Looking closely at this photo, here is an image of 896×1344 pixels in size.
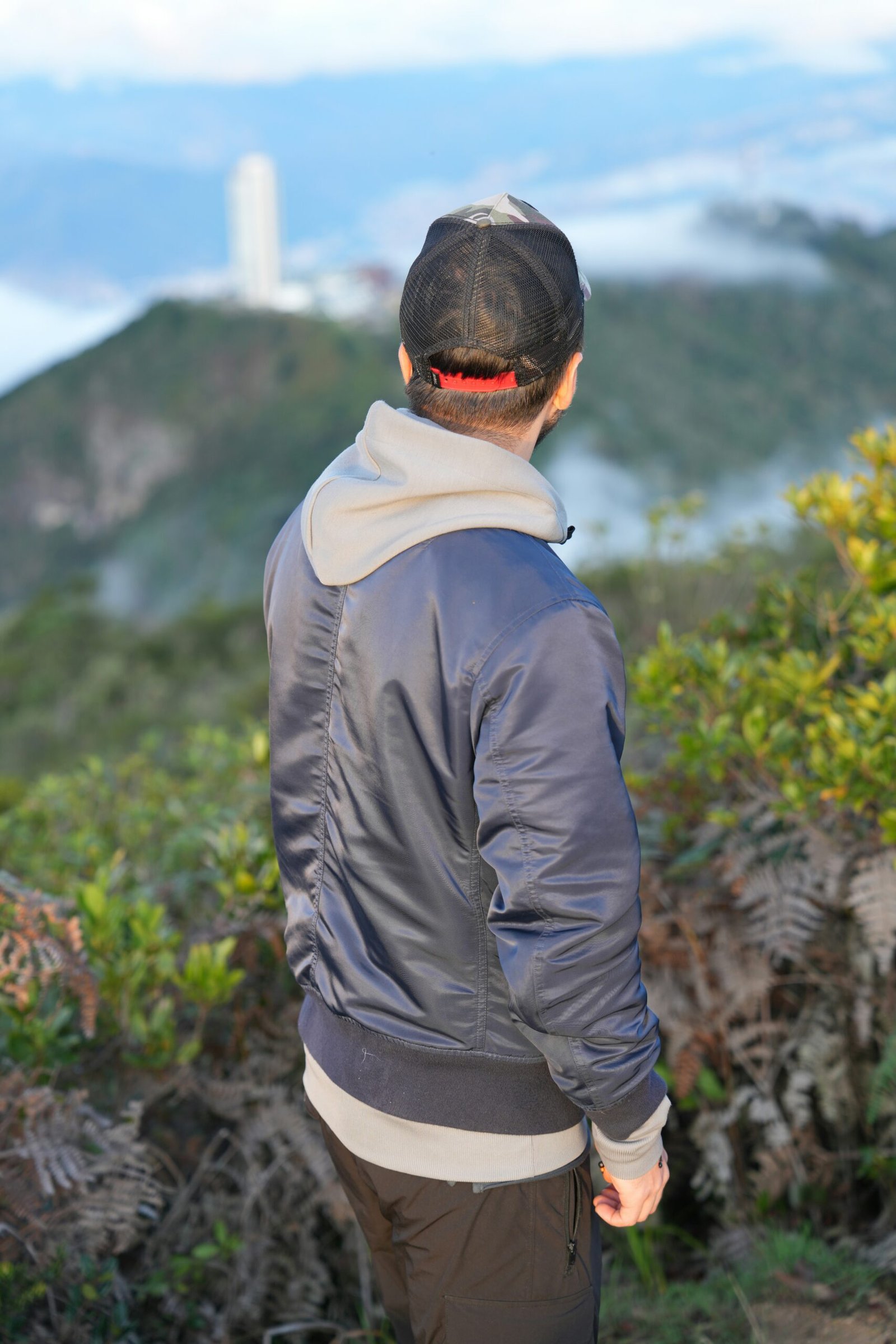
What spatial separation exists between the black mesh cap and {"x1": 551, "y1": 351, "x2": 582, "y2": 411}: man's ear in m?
0.03

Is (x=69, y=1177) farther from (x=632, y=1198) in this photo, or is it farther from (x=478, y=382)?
(x=478, y=382)

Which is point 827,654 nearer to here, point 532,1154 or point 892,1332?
point 892,1332

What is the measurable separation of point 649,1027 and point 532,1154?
265mm

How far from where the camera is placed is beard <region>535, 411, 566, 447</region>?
155 centimetres

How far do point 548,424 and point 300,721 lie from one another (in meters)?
0.55

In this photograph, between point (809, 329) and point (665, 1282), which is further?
point (809, 329)

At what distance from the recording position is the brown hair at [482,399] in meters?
1.45

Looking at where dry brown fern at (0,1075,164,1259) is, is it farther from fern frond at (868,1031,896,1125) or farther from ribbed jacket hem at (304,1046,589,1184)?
fern frond at (868,1031,896,1125)

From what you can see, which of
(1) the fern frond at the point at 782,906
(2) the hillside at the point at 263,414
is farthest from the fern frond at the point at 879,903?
(2) the hillside at the point at 263,414

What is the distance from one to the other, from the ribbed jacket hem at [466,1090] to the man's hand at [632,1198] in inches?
4.2

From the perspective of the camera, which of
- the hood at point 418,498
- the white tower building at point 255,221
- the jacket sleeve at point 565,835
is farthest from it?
the white tower building at point 255,221

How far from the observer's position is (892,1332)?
6.81 feet

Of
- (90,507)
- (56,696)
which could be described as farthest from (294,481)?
(56,696)

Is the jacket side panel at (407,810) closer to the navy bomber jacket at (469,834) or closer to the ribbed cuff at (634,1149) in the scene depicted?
the navy bomber jacket at (469,834)
